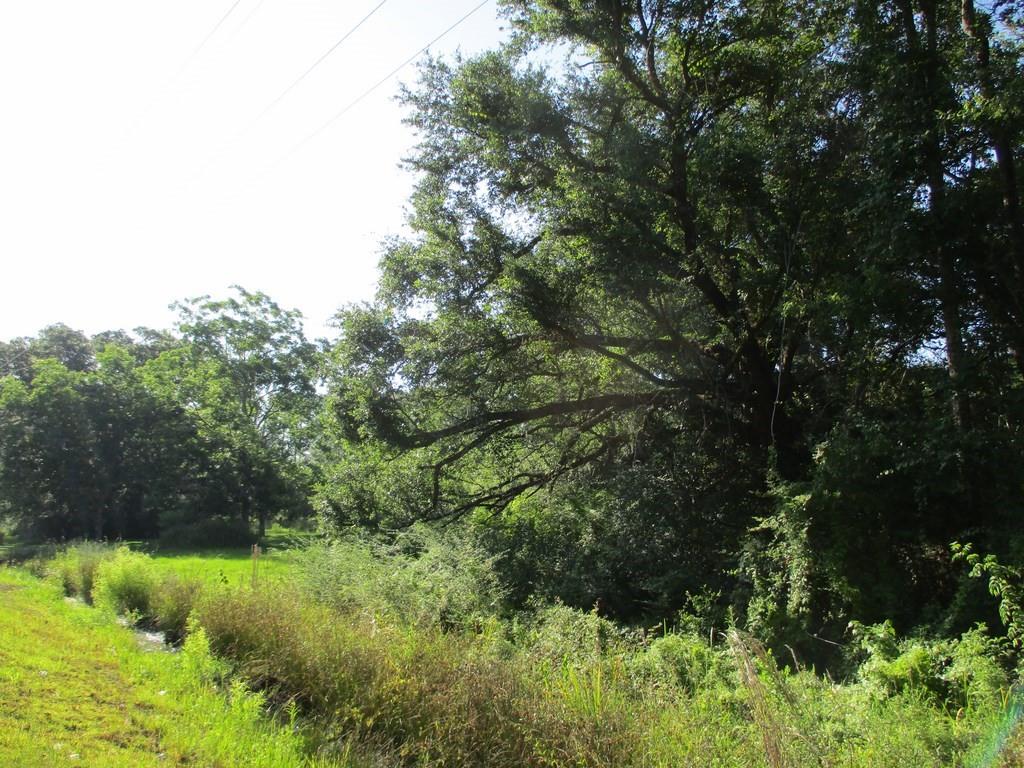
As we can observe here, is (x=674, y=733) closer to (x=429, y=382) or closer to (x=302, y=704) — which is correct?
(x=302, y=704)

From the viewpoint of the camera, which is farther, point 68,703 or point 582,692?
point 68,703

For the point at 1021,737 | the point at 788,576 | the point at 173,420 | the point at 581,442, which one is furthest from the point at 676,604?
the point at 173,420

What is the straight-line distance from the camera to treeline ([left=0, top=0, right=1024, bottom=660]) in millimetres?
8867

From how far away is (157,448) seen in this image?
3884 cm

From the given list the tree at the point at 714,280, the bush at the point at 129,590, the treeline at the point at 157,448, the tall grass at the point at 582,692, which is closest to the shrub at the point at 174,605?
the bush at the point at 129,590

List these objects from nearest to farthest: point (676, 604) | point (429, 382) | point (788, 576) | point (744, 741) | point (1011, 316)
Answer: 1. point (744, 741)
2. point (1011, 316)
3. point (788, 576)
4. point (676, 604)
5. point (429, 382)

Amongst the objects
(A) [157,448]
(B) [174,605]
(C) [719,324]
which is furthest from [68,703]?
(A) [157,448]

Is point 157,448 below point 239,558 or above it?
above

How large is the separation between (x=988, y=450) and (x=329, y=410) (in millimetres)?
11343

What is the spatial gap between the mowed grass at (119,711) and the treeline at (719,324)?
6278 mm

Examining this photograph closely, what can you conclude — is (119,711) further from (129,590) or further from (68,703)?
(129,590)

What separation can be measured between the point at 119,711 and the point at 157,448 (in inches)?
1455

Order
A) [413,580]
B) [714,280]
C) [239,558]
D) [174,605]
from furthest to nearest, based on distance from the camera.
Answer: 1. [239,558]
2. [714,280]
3. [413,580]
4. [174,605]

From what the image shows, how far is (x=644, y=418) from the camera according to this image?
44.2ft
